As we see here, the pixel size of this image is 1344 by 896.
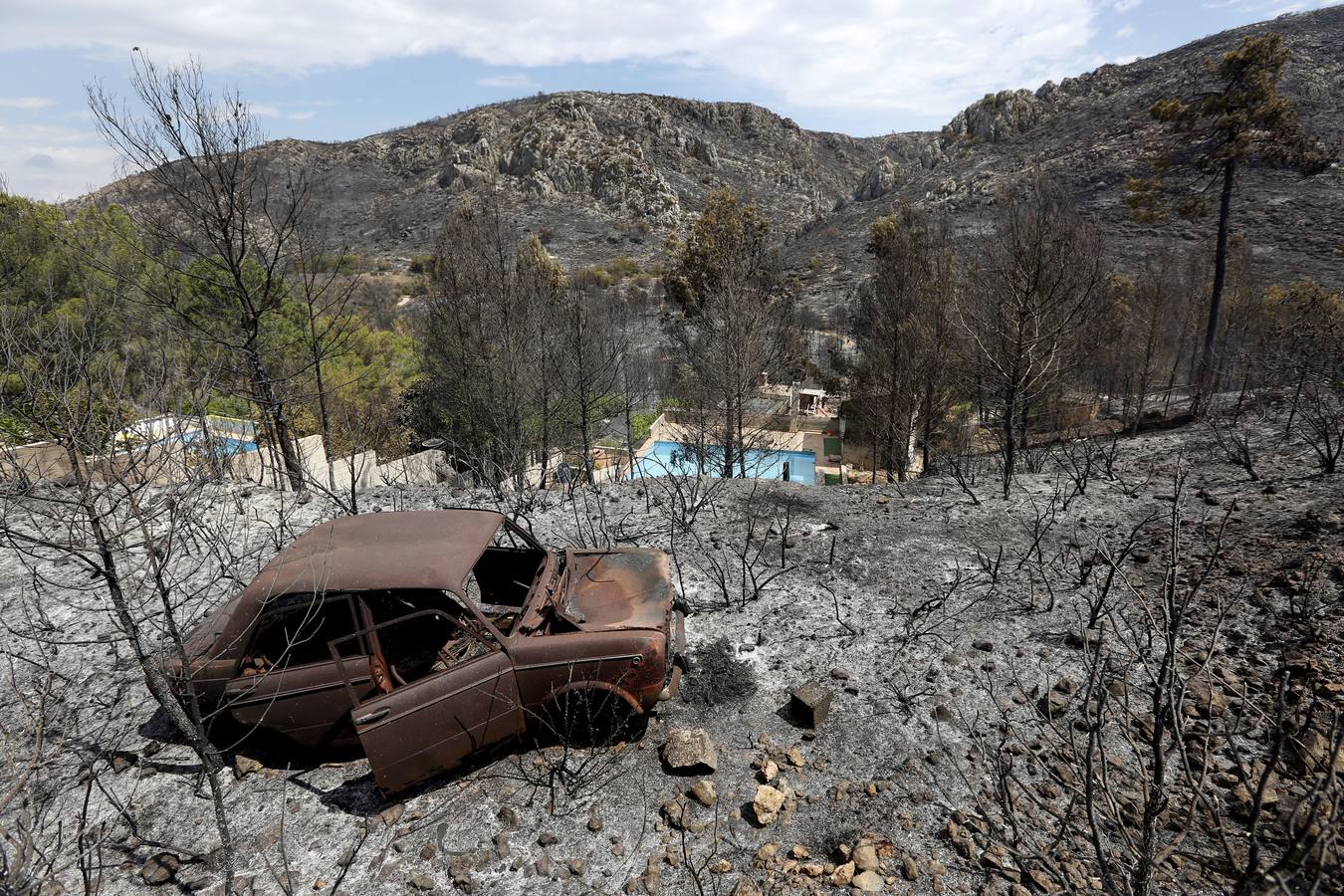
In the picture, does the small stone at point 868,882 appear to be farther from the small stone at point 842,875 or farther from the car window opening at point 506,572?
the car window opening at point 506,572

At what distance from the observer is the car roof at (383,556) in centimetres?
399

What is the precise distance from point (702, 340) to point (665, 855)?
13.3m

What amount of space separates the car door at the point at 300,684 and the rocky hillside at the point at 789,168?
130 ft

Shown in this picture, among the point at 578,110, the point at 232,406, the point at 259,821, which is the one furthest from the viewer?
the point at 578,110

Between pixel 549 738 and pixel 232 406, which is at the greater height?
pixel 232 406

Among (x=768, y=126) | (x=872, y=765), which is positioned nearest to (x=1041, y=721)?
(x=872, y=765)

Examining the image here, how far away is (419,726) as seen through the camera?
3.82 metres

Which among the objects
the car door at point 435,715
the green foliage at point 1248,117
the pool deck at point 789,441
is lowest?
the pool deck at point 789,441

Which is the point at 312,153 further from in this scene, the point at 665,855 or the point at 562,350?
the point at 665,855

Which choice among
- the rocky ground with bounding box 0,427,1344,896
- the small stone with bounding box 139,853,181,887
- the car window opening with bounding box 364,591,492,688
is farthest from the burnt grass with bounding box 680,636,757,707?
the small stone with bounding box 139,853,181,887

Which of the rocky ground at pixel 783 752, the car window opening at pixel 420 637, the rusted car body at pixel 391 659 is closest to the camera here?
the rocky ground at pixel 783 752

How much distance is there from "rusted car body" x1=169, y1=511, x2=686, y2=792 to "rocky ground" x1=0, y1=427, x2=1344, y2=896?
466 mm

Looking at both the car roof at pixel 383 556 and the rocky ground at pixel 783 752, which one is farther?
the car roof at pixel 383 556

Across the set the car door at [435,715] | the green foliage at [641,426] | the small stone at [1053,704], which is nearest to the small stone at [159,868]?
the car door at [435,715]
